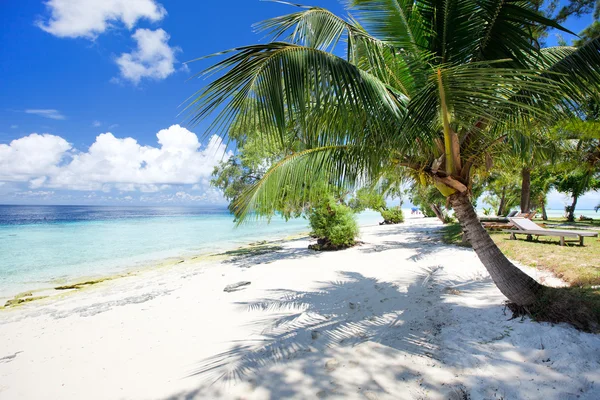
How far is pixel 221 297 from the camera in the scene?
5648mm

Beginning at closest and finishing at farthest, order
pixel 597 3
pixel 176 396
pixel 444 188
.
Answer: pixel 176 396 < pixel 444 188 < pixel 597 3

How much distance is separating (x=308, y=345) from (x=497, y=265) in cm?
259

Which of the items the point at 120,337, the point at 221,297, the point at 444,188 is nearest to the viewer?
the point at 444,188

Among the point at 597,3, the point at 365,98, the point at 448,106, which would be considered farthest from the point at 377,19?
the point at 597,3

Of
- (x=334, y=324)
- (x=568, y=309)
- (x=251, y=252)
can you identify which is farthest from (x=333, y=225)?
(x=568, y=309)

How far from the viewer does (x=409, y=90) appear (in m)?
3.66

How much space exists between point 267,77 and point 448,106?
1.64m

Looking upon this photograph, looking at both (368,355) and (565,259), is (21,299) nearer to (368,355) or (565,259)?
(368,355)

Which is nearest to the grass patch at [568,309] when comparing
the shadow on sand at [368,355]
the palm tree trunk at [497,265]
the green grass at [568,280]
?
the green grass at [568,280]

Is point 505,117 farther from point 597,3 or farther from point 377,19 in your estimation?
point 597,3

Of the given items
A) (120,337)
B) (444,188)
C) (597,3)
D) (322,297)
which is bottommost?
(120,337)

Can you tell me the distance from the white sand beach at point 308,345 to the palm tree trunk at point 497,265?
0.32 m

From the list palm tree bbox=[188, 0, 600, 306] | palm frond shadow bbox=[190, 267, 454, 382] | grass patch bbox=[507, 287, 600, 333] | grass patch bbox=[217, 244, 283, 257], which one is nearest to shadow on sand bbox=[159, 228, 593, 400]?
palm frond shadow bbox=[190, 267, 454, 382]

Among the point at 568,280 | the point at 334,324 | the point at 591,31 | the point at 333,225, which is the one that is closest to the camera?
the point at 334,324
